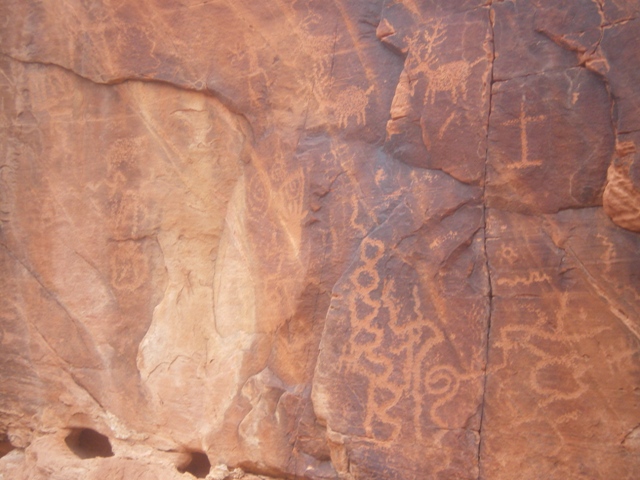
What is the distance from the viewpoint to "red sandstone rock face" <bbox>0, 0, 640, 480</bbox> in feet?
7.97

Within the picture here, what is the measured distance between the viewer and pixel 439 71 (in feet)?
8.92

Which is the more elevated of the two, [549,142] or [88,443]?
[549,142]

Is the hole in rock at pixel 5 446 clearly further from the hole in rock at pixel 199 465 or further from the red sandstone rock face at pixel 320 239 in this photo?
the hole in rock at pixel 199 465

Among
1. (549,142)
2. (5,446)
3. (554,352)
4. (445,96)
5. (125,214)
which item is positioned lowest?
(5,446)

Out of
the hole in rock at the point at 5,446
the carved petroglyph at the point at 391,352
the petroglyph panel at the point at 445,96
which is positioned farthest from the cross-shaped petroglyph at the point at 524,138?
the hole in rock at the point at 5,446

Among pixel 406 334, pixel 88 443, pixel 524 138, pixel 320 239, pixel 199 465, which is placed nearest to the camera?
pixel 524 138

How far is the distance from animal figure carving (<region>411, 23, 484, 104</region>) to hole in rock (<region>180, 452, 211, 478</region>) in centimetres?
196

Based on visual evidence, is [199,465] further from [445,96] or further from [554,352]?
[445,96]

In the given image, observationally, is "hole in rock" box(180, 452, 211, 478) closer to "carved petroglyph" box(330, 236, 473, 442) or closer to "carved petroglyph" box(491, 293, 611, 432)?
"carved petroglyph" box(330, 236, 473, 442)

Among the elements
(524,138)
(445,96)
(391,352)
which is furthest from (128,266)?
(524,138)

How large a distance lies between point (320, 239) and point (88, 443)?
1.74 m

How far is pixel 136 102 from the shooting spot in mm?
3479

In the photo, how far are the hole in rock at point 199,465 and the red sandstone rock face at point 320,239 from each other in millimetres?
16

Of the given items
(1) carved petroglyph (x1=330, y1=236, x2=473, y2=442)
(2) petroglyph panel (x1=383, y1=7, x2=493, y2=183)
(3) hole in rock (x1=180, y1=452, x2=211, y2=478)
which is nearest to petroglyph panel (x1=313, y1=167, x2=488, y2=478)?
(1) carved petroglyph (x1=330, y1=236, x2=473, y2=442)
